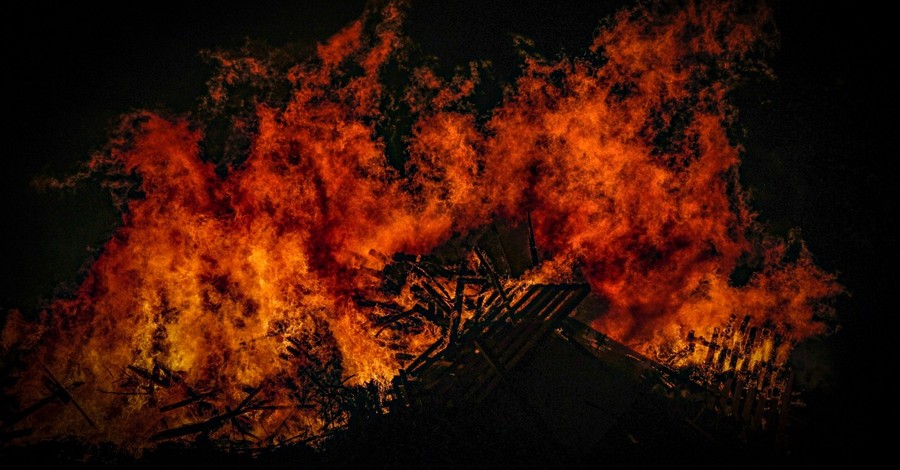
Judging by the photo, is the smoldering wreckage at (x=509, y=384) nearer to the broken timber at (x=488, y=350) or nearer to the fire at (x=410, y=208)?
the broken timber at (x=488, y=350)

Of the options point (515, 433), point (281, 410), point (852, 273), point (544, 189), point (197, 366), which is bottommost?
point (197, 366)

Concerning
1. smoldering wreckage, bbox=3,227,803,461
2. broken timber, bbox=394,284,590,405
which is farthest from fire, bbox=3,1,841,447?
broken timber, bbox=394,284,590,405

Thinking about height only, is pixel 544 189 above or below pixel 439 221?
above

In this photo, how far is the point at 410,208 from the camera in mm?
5488

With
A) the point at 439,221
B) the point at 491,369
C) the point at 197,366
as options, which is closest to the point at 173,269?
the point at 197,366

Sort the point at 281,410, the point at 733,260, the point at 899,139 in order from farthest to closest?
the point at 281,410 < the point at 733,260 < the point at 899,139

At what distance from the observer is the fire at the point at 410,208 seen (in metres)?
5.32

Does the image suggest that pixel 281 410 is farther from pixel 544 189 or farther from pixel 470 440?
pixel 544 189

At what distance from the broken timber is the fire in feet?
1.12

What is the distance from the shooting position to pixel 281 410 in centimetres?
590

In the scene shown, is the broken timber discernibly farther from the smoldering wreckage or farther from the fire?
the fire

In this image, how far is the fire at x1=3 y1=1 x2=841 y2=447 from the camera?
17.5 feet

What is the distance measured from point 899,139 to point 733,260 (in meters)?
2.48

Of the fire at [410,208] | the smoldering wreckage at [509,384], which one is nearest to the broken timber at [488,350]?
the smoldering wreckage at [509,384]
